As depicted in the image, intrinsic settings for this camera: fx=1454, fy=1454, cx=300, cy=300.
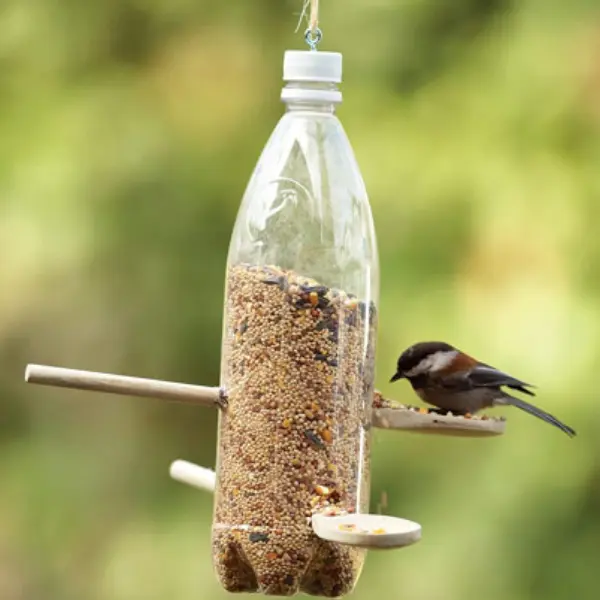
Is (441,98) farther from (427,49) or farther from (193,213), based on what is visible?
(193,213)

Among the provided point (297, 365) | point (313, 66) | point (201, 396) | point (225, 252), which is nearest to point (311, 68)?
point (313, 66)

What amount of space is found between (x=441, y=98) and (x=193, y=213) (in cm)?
136

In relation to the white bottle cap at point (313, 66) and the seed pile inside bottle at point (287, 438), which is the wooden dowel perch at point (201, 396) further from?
the white bottle cap at point (313, 66)

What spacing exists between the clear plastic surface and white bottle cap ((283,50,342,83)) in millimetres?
120

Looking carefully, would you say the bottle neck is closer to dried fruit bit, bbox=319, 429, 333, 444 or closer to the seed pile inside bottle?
the seed pile inside bottle

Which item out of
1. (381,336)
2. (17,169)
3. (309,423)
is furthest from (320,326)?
(17,169)

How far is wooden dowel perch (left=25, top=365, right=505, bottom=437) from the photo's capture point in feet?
9.78

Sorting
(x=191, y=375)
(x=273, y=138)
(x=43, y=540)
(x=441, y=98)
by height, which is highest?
(x=441, y=98)

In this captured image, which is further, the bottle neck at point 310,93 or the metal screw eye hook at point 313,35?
the bottle neck at point 310,93

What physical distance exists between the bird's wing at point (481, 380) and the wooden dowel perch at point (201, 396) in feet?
1.02

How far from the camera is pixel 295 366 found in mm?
3215

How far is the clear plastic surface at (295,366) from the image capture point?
319cm

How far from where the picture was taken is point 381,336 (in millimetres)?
6496

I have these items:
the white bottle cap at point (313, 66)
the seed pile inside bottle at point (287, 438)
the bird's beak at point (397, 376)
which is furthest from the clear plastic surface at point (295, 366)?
the bird's beak at point (397, 376)
